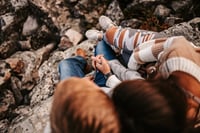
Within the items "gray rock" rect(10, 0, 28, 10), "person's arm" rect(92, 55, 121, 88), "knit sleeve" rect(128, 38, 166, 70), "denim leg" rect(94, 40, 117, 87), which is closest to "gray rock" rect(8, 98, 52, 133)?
"denim leg" rect(94, 40, 117, 87)

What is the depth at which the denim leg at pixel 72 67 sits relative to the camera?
3.37m

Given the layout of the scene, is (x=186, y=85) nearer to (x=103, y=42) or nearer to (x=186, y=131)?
(x=186, y=131)

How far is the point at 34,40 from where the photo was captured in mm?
5555

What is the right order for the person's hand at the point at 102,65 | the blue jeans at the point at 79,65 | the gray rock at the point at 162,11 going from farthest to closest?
the gray rock at the point at 162,11 < the blue jeans at the point at 79,65 < the person's hand at the point at 102,65

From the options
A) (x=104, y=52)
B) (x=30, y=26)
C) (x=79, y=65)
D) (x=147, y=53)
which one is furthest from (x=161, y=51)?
(x=30, y=26)

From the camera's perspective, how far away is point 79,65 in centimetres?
377

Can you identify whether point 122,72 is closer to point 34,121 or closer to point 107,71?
point 107,71

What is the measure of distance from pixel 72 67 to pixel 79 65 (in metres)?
0.23

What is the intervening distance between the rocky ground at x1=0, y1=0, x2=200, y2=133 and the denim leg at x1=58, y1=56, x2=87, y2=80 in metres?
0.90

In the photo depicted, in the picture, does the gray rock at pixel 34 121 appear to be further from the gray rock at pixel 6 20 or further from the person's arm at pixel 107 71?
the gray rock at pixel 6 20

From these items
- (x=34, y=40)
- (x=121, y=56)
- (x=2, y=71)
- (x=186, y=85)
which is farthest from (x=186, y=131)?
(x=34, y=40)

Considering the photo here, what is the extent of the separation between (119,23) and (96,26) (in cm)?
38

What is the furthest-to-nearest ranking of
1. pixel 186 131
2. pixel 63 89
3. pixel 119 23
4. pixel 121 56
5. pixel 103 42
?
pixel 119 23 → pixel 103 42 → pixel 121 56 → pixel 186 131 → pixel 63 89

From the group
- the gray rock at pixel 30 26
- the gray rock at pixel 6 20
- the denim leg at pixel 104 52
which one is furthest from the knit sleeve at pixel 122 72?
the gray rock at pixel 6 20
